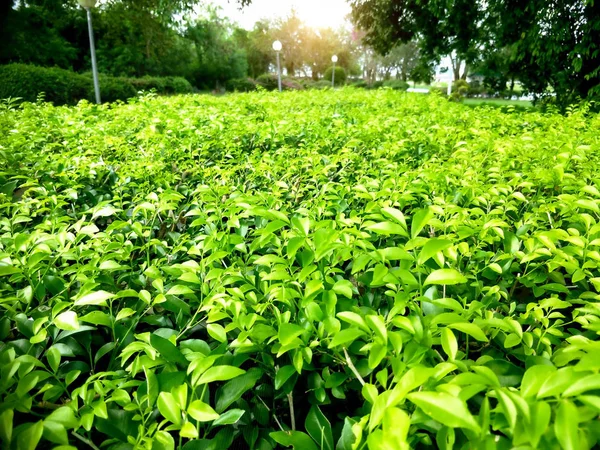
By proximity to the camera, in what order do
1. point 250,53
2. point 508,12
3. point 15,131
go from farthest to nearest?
point 250,53 → point 508,12 → point 15,131

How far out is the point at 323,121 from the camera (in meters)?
3.83

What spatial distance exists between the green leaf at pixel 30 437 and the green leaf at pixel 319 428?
0.50 meters

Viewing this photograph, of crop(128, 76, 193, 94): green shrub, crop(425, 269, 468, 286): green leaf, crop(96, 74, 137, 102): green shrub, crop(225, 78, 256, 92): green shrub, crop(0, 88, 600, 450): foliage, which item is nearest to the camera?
crop(0, 88, 600, 450): foliage

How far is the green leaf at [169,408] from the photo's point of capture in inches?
24.1

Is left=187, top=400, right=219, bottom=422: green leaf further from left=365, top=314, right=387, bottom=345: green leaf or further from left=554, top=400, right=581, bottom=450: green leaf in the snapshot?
left=554, top=400, right=581, bottom=450: green leaf

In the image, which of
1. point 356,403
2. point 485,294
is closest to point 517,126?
point 485,294

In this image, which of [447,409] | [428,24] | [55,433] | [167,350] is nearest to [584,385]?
[447,409]

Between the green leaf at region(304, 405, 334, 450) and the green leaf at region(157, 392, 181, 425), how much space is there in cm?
29

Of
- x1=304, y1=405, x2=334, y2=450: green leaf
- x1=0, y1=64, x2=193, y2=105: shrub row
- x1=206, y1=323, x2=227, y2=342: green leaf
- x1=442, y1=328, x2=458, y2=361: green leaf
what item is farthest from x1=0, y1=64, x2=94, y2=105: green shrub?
x1=442, y1=328, x2=458, y2=361: green leaf

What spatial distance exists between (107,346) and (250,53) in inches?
1797

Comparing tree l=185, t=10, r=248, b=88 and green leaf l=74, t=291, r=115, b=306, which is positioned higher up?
tree l=185, t=10, r=248, b=88

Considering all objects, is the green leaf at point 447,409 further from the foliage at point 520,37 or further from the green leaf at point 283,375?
the foliage at point 520,37

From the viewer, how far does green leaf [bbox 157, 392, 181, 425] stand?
2.01 ft

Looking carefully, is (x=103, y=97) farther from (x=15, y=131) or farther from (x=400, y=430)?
(x=400, y=430)
